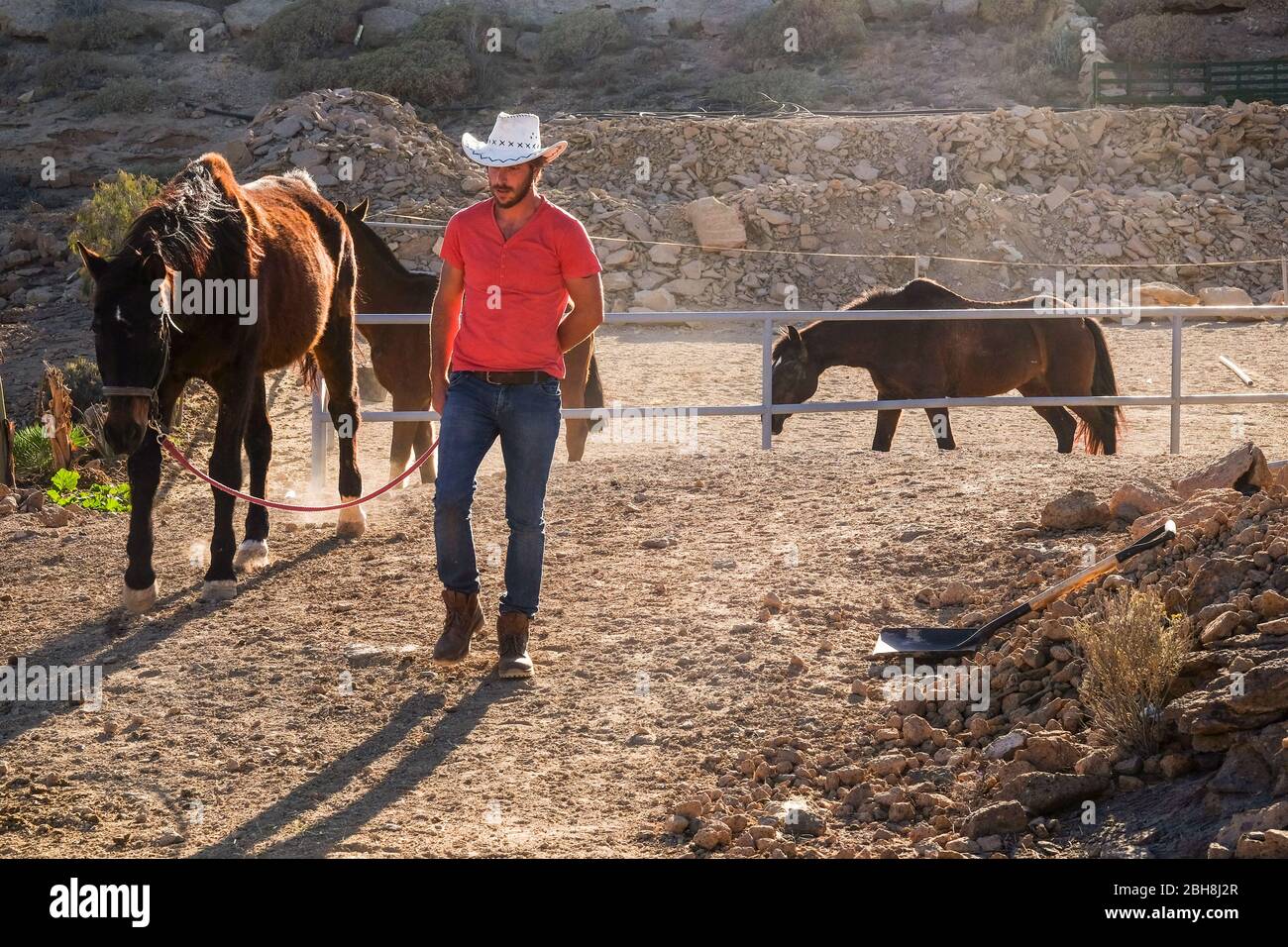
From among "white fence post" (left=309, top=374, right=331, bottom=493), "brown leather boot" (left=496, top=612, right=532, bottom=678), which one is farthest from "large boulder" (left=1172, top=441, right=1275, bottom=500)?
"white fence post" (left=309, top=374, right=331, bottom=493)

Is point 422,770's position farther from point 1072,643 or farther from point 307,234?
point 307,234

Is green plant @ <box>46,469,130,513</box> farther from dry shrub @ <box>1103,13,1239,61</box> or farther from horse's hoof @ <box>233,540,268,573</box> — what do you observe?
dry shrub @ <box>1103,13,1239,61</box>

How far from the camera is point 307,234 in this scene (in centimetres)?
763

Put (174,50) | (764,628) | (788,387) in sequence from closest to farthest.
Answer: (764,628)
(788,387)
(174,50)

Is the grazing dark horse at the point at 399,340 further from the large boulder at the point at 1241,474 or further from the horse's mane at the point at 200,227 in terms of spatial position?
the large boulder at the point at 1241,474

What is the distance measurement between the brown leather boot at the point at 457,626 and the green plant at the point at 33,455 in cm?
609

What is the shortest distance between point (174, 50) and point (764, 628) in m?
35.8

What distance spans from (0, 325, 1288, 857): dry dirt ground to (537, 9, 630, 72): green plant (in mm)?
29235

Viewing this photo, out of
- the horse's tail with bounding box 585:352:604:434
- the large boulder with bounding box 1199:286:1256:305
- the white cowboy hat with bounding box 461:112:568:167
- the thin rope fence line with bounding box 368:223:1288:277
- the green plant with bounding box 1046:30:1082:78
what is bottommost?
the horse's tail with bounding box 585:352:604:434

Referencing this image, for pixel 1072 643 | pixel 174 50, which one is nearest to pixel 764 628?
pixel 1072 643

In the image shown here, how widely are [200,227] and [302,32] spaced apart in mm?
32656

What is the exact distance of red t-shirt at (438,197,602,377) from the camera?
16.6 feet

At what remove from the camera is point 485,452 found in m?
5.15
